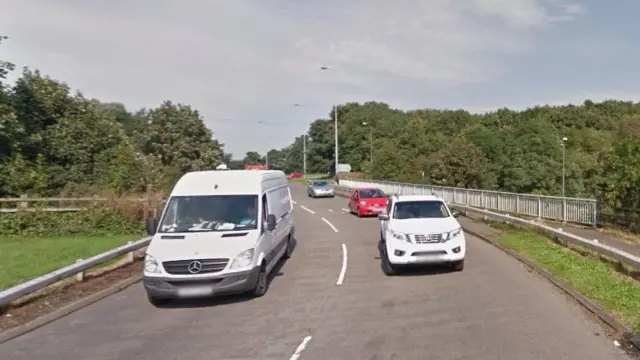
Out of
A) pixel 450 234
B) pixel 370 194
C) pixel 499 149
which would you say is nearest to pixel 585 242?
pixel 450 234

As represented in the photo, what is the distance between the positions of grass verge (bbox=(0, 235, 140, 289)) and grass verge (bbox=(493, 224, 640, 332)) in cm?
1069

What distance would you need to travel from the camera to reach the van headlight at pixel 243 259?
9.70m

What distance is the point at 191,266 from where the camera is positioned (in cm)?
955

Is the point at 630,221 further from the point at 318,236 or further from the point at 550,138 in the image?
the point at 550,138

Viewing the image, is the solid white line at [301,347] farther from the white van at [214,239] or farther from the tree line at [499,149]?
the tree line at [499,149]

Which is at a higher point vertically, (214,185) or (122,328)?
(214,185)

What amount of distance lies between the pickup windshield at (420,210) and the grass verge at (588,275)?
2.36 m

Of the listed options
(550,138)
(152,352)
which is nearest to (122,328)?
(152,352)

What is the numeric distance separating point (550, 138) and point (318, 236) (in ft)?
202

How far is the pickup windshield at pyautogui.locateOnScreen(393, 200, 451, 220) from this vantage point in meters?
13.5

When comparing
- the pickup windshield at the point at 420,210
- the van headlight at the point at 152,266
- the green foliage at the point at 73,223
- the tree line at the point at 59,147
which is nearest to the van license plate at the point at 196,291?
the van headlight at the point at 152,266

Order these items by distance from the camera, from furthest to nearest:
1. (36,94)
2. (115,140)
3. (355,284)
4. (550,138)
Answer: (550,138), (115,140), (36,94), (355,284)

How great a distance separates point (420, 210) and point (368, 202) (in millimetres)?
14966

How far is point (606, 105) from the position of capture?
118 m
